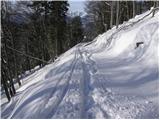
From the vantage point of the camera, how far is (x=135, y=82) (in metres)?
13.1

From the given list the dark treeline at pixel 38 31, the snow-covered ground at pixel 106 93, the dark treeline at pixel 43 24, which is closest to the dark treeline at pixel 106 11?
the dark treeline at pixel 43 24

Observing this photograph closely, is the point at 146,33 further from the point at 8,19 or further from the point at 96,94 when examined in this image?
the point at 8,19

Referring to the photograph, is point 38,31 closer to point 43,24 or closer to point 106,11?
point 43,24

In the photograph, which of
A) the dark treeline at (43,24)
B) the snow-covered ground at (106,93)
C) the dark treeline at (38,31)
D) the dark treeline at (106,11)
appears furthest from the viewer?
the dark treeline at (106,11)

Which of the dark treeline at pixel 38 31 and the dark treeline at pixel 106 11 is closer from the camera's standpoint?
the dark treeline at pixel 38 31

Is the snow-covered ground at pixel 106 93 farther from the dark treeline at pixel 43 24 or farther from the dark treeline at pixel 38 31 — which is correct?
the dark treeline at pixel 38 31

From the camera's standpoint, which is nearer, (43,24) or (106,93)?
(106,93)

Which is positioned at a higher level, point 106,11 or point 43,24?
point 106,11

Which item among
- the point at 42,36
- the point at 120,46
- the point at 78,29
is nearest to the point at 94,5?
the point at 42,36

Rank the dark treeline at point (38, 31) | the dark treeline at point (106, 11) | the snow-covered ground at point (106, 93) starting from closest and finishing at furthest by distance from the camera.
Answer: the snow-covered ground at point (106, 93) < the dark treeline at point (38, 31) < the dark treeline at point (106, 11)

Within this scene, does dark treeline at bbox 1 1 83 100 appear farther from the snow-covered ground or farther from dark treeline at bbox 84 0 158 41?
the snow-covered ground

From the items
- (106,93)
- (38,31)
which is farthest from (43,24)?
(106,93)

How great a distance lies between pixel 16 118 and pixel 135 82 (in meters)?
4.56

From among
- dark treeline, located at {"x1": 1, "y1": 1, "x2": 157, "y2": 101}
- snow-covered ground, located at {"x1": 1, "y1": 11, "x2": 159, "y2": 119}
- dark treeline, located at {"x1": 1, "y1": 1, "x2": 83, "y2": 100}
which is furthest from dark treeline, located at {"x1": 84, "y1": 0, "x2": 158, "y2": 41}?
snow-covered ground, located at {"x1": 1, "y1": 11, "x2": 159, "y2": 119}
